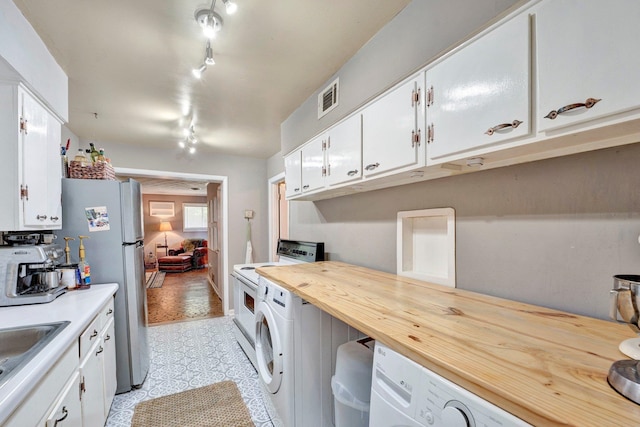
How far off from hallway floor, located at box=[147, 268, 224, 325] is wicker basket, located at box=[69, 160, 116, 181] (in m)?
2.28

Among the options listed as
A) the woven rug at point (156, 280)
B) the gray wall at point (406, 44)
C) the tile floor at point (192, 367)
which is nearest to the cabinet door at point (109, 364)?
the tile floor at point (192, 367)

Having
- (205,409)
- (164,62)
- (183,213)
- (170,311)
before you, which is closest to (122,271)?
(205,409)

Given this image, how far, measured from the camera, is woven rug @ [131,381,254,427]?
5.77 ft

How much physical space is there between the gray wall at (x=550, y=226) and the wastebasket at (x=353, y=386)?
0.63 meters

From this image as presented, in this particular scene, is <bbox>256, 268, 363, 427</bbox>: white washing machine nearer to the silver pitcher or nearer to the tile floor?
the tile floor

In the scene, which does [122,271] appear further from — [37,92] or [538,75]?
[538,75]

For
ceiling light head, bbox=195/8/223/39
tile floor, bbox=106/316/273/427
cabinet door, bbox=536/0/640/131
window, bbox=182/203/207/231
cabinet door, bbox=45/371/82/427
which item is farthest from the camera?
window, bbox=182/203/207/231

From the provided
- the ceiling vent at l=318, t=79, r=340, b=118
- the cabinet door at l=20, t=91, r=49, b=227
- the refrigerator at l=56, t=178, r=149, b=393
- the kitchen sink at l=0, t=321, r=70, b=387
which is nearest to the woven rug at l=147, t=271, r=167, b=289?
the refrigerator at l=56, t=178, r=149, b=393

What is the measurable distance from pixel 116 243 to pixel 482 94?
97.8 inches

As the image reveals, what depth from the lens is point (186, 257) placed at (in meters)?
7.38

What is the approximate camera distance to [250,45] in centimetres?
168

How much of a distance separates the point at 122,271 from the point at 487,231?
2477 mm

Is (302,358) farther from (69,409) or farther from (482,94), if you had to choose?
(482,94)

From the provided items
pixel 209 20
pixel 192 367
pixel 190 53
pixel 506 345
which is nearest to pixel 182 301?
pixel 192 367
